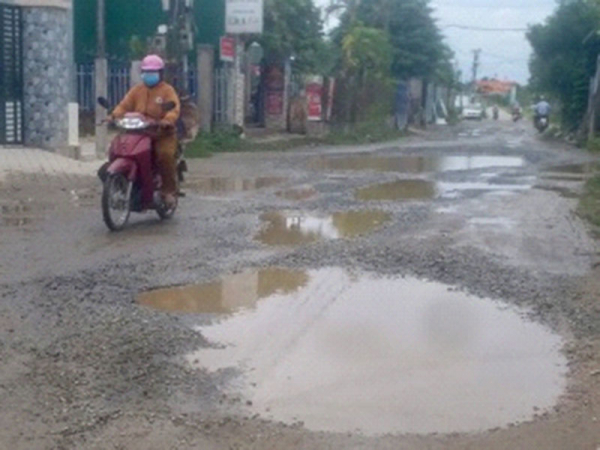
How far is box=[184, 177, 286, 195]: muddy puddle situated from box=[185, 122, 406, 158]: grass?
16.4 feet

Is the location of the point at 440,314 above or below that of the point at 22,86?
below

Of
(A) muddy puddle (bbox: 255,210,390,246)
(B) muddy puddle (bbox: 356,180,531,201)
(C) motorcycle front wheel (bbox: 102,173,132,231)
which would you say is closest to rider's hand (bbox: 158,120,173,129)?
(C) motorcycle front wheel (bbox: 102,173,132,231)

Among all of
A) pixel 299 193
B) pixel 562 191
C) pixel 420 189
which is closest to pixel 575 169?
pixel 562 191

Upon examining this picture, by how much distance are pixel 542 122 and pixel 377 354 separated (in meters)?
34.4

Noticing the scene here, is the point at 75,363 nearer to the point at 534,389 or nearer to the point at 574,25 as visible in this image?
the point at 534,389

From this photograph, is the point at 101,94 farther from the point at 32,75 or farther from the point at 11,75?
the point at 11,75

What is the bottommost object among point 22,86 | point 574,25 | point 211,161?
point 211,161

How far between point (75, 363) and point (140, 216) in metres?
5.79

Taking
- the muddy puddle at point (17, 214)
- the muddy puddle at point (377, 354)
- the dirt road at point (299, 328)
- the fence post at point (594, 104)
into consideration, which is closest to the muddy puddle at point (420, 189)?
the dirt road at point (299, 328)

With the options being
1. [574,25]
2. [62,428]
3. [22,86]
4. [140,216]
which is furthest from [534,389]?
[574,25]

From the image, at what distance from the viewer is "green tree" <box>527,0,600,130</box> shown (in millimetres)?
31516

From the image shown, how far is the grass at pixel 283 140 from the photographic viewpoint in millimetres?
21094

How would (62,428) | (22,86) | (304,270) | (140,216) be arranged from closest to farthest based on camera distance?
(62,428) < (304,270) < (140,216) < (22,86)

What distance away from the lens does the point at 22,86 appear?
56.3ft
